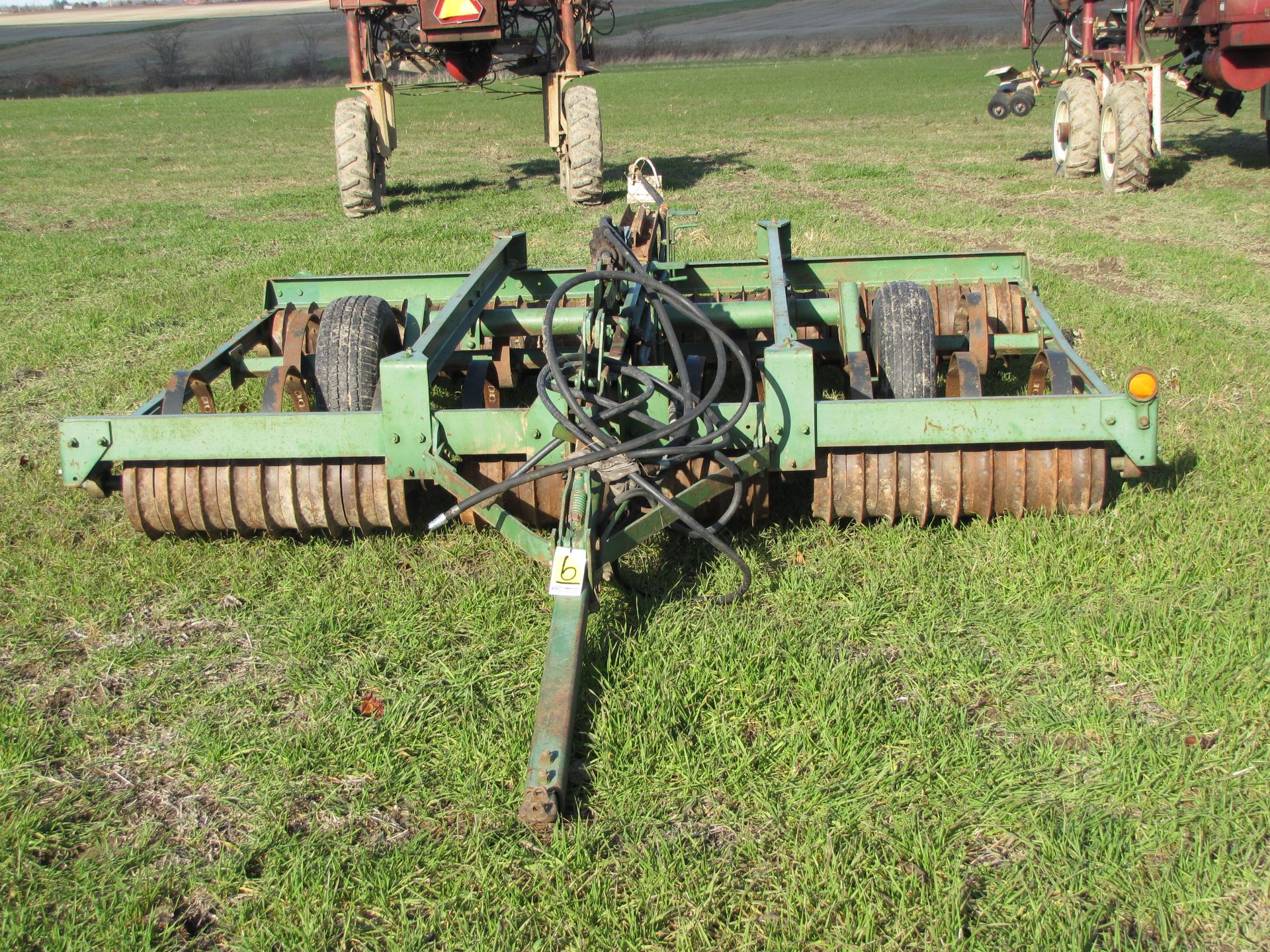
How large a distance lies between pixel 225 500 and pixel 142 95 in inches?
1492

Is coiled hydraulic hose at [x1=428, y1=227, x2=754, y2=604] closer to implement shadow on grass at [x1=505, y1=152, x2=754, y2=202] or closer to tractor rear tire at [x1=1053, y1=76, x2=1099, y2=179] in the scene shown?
implement shadow on grass at [x1=505, y1=152, x2=754, y2=202]

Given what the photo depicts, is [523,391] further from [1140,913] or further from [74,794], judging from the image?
[1140,913]

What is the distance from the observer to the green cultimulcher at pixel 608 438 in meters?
3.46

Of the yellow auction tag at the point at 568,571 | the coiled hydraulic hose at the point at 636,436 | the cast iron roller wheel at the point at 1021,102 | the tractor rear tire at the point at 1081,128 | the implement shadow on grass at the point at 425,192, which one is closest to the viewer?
the yellow auction tag at the point at 568,571

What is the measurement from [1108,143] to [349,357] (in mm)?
10145

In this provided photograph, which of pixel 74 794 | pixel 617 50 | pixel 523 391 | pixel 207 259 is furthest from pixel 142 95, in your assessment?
pixel 74 794

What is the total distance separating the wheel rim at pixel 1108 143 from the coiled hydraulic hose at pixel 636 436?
972 centimetres

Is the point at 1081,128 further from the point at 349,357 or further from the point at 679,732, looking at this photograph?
the point at 679,732

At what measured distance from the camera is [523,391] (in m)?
5.63

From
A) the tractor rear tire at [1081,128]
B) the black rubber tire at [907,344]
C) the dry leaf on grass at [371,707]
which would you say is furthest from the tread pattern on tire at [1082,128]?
the dry leaf on grass at [371,707]

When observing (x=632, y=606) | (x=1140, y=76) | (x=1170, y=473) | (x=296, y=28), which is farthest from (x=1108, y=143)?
(x=296, y=28)

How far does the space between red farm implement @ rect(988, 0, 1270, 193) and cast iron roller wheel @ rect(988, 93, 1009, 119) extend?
3930 mm

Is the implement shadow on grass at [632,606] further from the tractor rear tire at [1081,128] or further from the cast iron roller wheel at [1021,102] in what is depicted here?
the cast iron roller wheel at [1021,102]

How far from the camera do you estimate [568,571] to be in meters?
3.15
